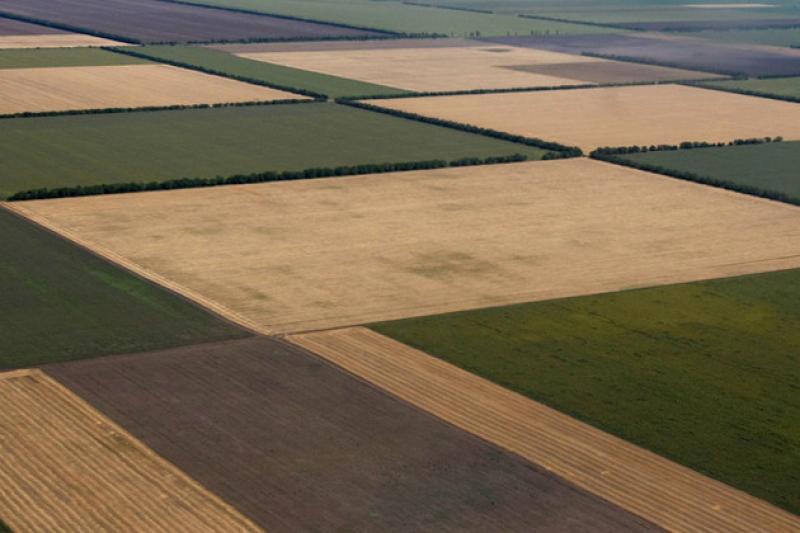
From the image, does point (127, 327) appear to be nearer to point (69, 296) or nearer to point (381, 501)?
point (69, 296)

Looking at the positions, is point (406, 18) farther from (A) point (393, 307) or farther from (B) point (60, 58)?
(A) point (393, 307)

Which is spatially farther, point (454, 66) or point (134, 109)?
point (454, 66)

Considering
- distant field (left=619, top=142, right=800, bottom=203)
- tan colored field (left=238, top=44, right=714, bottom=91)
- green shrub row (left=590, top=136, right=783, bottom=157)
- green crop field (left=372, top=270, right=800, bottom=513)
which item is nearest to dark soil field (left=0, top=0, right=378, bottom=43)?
tan colored field (left=238, top=44, right=714, bottom=91)

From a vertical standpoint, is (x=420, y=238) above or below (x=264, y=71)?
above

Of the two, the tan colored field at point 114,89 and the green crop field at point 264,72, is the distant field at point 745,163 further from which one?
the tan colored field at point 114,89

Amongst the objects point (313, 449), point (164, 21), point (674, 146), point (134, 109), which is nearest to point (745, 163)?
point (674, 146)

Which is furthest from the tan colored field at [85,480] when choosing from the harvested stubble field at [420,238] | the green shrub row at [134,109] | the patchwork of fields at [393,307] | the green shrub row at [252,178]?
the green shrub row at [134,109]
